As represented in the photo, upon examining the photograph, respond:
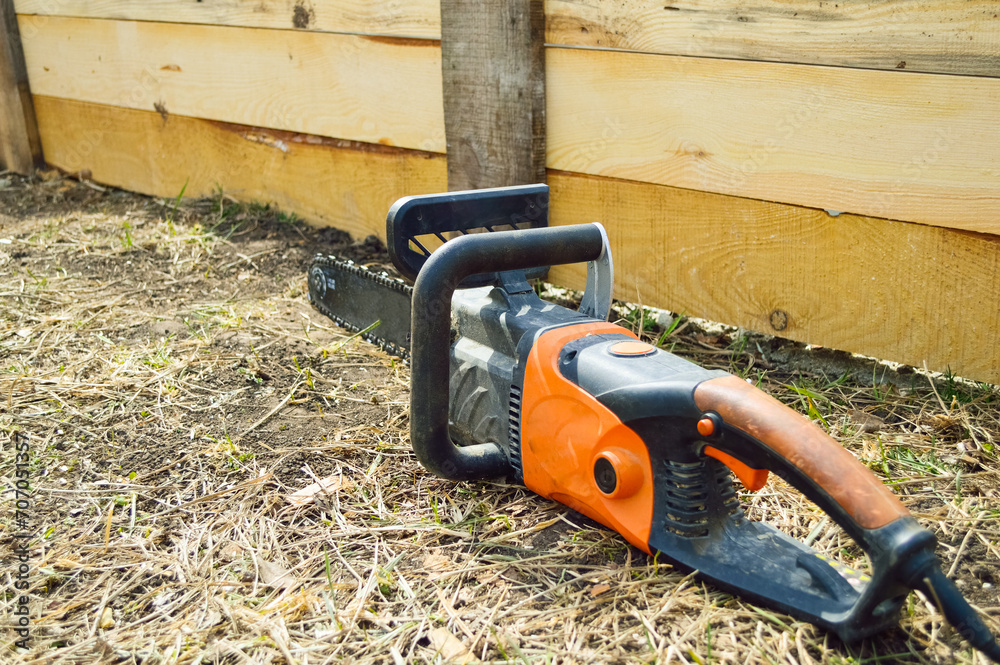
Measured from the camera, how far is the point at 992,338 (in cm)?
232

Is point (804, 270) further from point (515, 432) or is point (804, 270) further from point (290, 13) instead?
point (290, 13)

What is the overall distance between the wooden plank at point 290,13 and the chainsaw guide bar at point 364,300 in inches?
39.3

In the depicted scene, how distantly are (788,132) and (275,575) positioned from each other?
1850mm

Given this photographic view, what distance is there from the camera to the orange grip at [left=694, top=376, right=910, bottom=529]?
4.18 feet

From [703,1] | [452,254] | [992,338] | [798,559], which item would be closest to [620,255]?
[703,1]

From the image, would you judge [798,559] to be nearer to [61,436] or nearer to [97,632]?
[97,632]

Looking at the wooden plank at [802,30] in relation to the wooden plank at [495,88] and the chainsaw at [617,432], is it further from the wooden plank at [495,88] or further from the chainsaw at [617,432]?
the chainsaw at [617,432]

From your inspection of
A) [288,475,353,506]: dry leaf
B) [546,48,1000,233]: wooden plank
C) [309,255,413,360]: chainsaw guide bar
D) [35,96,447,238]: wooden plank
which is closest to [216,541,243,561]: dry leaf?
[288,475,353,506]: dry leaf

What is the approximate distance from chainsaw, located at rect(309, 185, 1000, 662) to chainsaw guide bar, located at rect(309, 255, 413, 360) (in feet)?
1.75

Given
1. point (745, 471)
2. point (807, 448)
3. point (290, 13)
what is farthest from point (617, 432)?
point (290, 13)

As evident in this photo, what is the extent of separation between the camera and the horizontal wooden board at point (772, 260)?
2.34 metres

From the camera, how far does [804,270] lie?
102 inches

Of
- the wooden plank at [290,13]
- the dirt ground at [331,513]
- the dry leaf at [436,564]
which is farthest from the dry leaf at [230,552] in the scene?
the wooden plank at [290,13]

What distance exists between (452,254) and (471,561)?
641 millimetres
